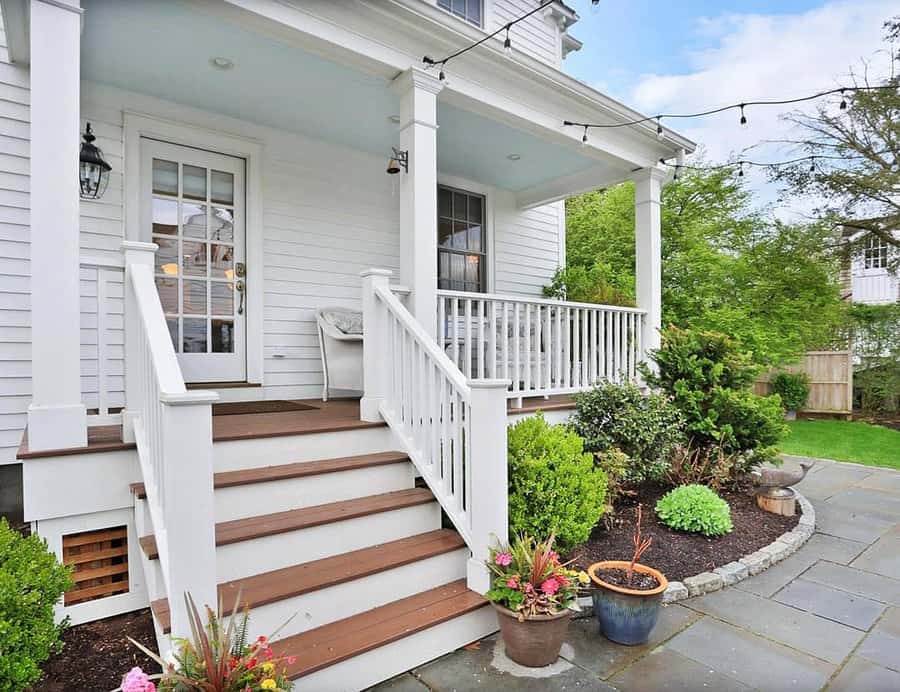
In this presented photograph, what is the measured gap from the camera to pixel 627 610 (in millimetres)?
2316

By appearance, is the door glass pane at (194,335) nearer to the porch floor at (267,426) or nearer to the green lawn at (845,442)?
the porch floor at (267,426)

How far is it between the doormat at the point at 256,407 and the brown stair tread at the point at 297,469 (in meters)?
1.10

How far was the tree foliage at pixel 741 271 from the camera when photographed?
884cm

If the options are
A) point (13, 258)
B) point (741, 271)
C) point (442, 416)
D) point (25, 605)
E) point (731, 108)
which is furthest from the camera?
point (741, 271)

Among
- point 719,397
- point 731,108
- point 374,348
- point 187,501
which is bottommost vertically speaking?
point 187,501

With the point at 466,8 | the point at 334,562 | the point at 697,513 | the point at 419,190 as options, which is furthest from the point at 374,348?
the point at 466,8

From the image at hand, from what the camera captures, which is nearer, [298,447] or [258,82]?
[298,447]

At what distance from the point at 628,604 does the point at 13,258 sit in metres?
4.39

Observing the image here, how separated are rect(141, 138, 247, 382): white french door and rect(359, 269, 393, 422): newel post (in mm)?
1743

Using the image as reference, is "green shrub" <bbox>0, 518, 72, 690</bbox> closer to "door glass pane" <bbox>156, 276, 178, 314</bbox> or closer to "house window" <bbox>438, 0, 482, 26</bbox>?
"door glass pane" <bbox>156, 276, 178, 314</bbox>

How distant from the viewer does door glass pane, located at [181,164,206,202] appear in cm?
434

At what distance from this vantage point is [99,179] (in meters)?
3.82

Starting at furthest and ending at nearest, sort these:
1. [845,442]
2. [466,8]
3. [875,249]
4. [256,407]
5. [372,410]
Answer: [875,249]
[845,442]
[466,8]
[256,407]
[372,410]

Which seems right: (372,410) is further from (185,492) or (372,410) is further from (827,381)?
(827,381)
